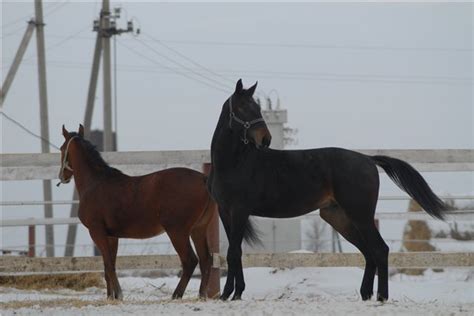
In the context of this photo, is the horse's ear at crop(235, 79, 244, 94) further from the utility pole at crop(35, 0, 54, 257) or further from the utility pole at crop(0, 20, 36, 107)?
the utility pole at crop(0, 20, 36, 107)

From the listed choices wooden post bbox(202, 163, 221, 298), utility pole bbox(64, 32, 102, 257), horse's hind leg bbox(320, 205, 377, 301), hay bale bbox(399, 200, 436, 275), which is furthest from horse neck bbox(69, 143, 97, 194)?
utility pole bbox(64, 32, 102, 257)

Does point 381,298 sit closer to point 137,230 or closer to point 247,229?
point 247,229

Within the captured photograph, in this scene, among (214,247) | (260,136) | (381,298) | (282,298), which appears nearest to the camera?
(381,298)

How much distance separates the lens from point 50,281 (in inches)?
421

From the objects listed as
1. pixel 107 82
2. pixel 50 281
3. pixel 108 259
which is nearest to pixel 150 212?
pixel 108 259

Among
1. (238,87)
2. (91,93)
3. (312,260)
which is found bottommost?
(312,260)

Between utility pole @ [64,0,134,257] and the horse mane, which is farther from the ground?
utility pole @ [64,0,134,257]

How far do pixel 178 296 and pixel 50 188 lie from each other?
16.5m

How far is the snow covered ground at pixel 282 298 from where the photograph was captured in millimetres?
6109

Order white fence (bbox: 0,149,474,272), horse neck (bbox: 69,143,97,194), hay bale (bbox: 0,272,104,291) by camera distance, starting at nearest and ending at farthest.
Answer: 1. horse neck (bbox: 69,143,97,194)
2. white fence (bbox: 0,149,474,272)
3. hay bale (bbox: 0,272,104,291)

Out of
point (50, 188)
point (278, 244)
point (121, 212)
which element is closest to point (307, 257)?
point (121, 212)

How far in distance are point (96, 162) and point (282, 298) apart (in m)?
2.64

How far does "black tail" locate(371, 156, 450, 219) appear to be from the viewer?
25.2ft

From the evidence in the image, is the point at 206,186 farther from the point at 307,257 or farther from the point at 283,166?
the point at 307,257
